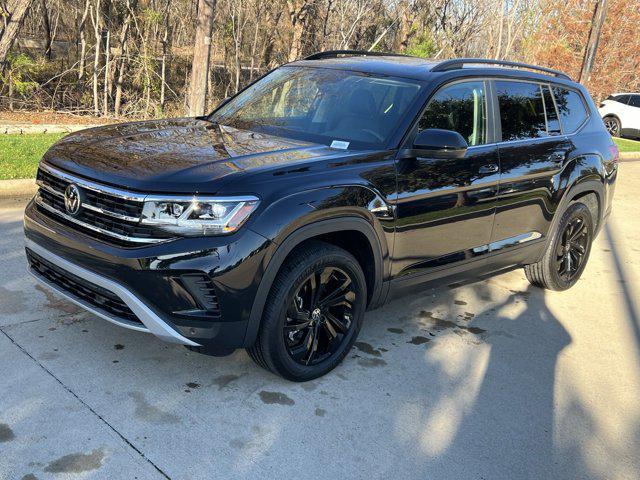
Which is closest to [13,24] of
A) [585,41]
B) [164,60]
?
[164,60]

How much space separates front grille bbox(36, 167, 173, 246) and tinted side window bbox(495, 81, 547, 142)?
276cm

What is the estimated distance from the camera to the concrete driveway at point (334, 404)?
309cm

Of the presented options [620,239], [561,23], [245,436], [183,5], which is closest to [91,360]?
[245,436]

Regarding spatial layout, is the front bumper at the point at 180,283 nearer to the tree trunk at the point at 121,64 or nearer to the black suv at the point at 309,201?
the black suv at the point at 309,201

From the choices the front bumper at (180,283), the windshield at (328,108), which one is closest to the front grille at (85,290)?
the front bumper at (180,283)

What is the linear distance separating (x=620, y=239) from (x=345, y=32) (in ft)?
37.6

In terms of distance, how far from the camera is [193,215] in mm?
3217

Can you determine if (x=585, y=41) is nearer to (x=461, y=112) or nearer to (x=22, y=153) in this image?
(x=22, y=153)

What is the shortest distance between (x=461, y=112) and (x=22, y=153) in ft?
20.9

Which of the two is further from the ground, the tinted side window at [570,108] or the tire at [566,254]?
the tinted side window at [570,108]

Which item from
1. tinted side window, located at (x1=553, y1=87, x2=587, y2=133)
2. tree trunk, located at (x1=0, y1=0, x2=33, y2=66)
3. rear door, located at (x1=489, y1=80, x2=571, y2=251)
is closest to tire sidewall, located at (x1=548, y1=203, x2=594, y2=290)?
rear door, located at (x1=489, y1=80, x2=571, y2=251)

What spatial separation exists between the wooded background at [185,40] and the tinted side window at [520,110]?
22.5 feet

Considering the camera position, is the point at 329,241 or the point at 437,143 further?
the point at 437,143

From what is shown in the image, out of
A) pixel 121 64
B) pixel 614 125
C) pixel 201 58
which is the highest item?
pixel 201 58
